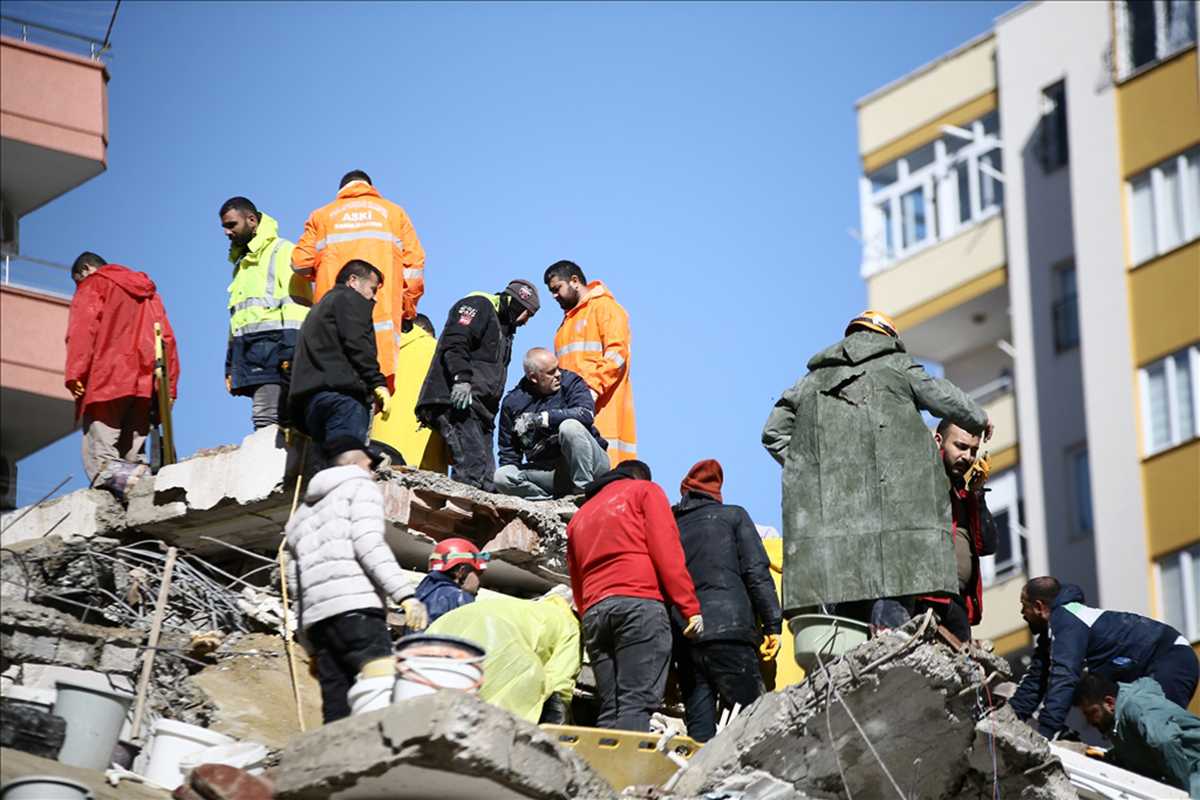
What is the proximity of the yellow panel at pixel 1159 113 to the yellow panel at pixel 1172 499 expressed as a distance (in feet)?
14.1

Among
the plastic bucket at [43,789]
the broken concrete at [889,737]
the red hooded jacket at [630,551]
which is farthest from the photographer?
the red hooded jacket at [630,551]

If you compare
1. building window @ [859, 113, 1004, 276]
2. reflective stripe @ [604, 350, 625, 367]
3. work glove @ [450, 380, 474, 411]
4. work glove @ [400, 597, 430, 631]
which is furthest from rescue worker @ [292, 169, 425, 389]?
building window @ [859, 113, 1004, 276]

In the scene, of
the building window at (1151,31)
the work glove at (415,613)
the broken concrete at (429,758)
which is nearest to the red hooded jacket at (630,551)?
the work glove at (415,613)

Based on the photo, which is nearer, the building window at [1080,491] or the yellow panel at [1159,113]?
the yellow panel at [1159,113]

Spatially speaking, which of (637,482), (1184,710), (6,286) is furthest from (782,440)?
(6,286)

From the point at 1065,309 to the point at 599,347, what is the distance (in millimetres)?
18505

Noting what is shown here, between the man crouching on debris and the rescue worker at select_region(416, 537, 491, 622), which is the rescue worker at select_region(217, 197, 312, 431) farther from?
the man crouching on debris

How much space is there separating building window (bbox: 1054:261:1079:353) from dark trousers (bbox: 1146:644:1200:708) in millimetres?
20464

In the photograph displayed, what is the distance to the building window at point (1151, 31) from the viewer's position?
33.2 m

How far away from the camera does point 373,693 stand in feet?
36.0

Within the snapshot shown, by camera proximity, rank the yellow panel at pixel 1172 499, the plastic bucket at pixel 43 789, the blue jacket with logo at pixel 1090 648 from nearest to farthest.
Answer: the plastic bucket at pixel 43 789, the blue jacket with logo at pixel 1090 648, the yellow panel at pixel 1172 499

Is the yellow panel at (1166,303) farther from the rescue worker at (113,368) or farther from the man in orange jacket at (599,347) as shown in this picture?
the rescue worker at (113,368)

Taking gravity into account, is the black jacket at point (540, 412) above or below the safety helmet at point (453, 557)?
above

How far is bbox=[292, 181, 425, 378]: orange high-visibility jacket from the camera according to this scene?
16.5 meters
